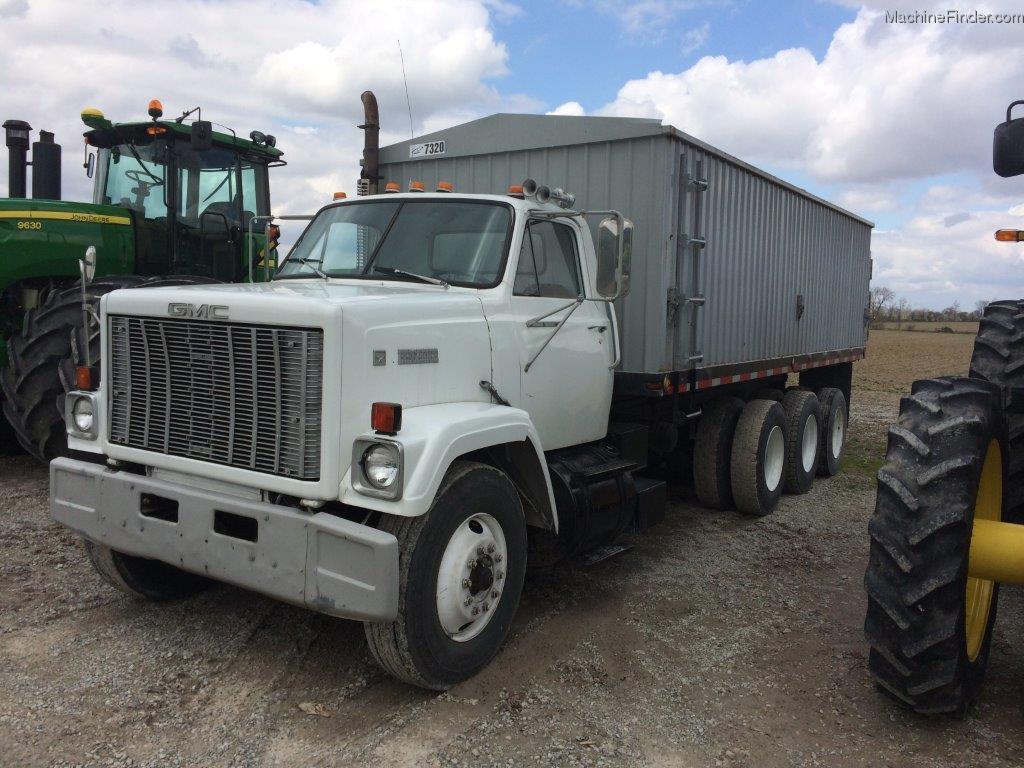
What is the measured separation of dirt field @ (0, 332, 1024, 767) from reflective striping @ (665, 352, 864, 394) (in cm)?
156

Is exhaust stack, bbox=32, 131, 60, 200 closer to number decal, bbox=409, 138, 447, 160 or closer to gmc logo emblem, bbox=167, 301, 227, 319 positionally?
number decal, bbox=409, 138, 447, 160

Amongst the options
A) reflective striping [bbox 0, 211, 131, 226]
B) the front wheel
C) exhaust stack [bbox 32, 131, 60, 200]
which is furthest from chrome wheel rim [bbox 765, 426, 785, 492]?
exhaust stack [bbox 32, 131, 60, 200]

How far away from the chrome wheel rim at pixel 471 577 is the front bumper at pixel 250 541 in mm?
442

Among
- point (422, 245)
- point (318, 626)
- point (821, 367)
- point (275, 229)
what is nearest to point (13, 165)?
point (275, 229)

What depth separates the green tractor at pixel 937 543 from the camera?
10.8ft

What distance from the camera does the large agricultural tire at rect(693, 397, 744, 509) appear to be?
755 cm

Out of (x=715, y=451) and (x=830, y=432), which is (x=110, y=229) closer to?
(x=715, y=451)

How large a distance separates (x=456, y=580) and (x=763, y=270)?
5301 millimetres

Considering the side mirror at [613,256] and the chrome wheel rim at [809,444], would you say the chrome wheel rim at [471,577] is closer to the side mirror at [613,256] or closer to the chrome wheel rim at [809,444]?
the side mirror at [613,256]

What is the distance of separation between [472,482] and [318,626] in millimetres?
1493

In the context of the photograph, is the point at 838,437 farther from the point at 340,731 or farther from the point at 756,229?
the point at 340,731

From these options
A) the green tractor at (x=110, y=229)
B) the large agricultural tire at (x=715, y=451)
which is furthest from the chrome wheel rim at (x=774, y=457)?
the green tractor at (x=110, y=229)

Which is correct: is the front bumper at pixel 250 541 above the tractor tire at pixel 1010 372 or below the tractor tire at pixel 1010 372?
below

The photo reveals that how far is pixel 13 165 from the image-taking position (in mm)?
8117
